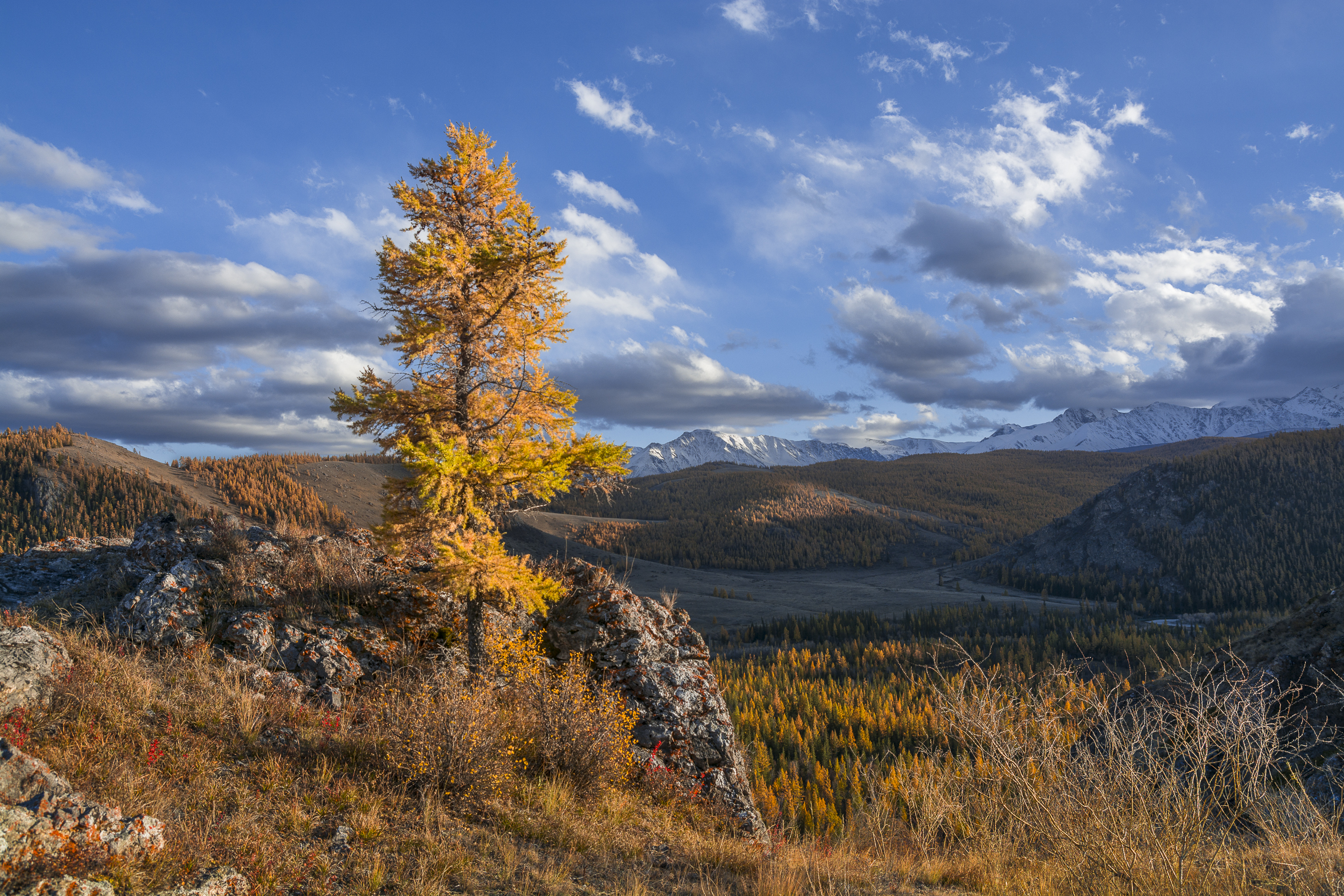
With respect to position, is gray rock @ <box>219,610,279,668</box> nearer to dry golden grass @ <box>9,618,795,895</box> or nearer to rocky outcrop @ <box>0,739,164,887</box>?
dry golden grass @ <box>9,618,795,895</box>

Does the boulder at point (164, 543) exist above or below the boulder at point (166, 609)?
above

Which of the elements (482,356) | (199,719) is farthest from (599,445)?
(199,719)

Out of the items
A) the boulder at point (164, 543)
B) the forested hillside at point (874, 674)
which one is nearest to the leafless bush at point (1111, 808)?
the forested hillside at point (874, 674)

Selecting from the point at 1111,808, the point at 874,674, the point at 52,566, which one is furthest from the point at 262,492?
the point at 1111,808

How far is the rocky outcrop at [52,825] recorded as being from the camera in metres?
3.87

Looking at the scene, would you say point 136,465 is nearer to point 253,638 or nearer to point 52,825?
point 253,638

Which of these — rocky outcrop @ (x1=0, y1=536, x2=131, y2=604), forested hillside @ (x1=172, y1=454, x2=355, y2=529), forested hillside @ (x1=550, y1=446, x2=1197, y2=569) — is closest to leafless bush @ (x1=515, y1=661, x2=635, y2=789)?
rocky outcrop @ (x1=0, y1=536, x2=131, y2=604)

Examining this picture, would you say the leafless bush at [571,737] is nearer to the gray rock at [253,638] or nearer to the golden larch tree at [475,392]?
the golden larch tree at [475,392]

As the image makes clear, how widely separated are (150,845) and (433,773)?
2.75 metres

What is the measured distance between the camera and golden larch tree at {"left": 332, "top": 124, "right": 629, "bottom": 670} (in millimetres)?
9594

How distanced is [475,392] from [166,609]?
19.1 ft

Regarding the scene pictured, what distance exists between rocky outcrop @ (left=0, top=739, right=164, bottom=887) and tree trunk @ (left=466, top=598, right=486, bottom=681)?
18.9ft

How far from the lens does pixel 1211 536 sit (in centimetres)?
6456

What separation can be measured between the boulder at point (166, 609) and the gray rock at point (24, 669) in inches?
92.6
